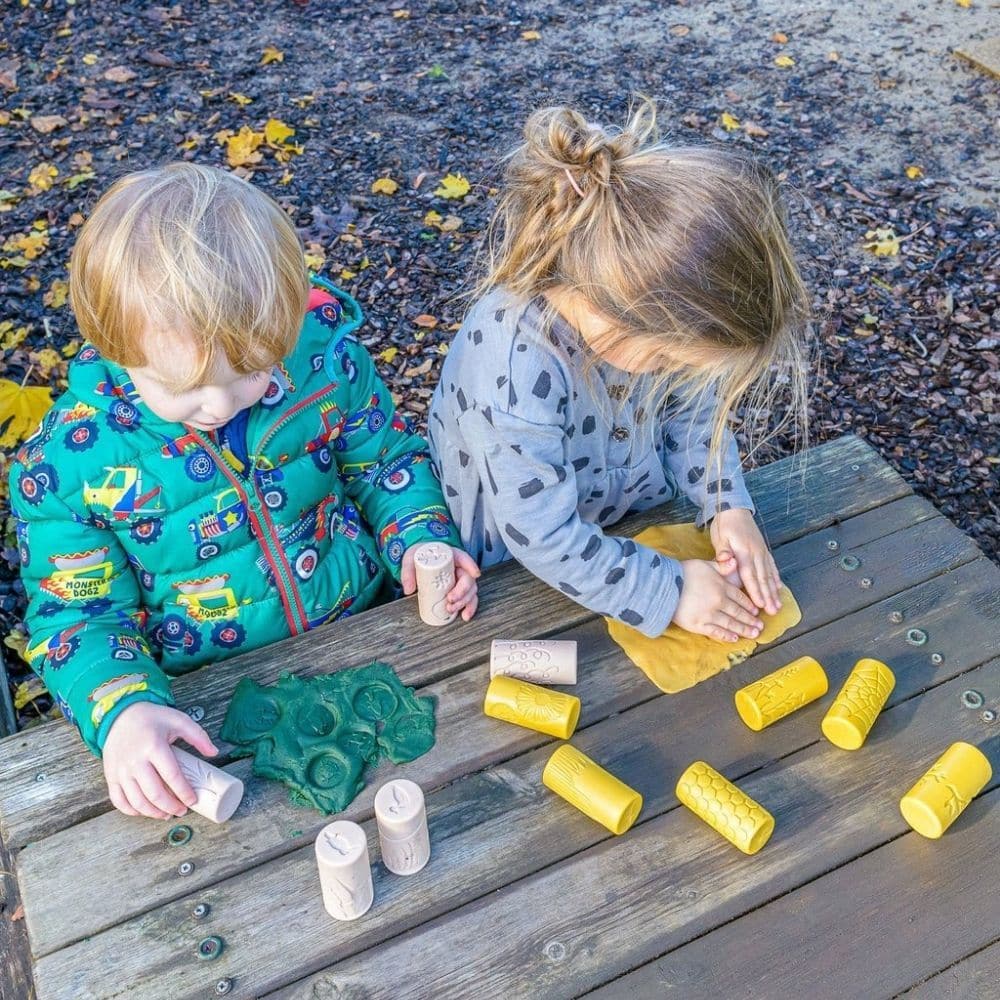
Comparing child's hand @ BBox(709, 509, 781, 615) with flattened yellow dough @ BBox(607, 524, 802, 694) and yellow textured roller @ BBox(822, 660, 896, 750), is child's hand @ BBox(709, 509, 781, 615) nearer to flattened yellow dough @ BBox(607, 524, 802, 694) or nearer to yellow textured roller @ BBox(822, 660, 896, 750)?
flattened yellow dough @ BBox(607, 524, 802, 694)

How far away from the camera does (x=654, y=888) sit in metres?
1.77

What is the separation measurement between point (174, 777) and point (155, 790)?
0.04 metres

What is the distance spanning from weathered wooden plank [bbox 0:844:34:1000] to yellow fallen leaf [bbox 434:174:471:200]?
3.86 metres

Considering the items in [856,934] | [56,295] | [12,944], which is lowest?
[56,295]

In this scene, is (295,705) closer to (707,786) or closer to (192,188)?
(707,786)

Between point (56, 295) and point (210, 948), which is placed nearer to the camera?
point (210, 948)

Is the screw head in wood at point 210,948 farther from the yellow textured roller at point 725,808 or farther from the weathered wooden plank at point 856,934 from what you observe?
the yellow textured roller at point 725,808

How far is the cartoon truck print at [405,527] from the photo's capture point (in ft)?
7.89

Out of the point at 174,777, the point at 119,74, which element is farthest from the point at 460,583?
the point at 119,74

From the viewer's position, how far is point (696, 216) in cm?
180

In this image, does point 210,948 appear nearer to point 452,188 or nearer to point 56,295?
point 56,295

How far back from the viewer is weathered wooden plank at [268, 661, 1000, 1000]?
166cm

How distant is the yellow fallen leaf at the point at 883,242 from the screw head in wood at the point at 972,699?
11.0 ft

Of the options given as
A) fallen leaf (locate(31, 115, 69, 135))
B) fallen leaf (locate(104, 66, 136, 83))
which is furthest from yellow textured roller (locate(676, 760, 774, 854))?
fallen leaf (locate(104, 66, 136, 83))
